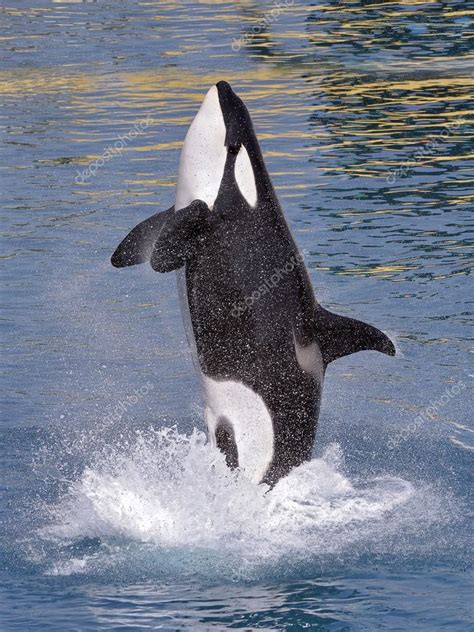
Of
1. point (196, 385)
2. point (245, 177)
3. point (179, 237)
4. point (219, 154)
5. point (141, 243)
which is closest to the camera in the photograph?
point (179, 237)

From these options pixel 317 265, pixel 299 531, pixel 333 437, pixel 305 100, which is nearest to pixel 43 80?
pixel 305 100

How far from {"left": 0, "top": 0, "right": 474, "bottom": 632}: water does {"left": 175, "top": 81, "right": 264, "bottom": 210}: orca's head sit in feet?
5.10

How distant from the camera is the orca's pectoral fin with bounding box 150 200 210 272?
7.86 m

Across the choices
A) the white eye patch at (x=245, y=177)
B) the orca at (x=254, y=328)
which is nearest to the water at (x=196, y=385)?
the orca at (x=254, y=328)

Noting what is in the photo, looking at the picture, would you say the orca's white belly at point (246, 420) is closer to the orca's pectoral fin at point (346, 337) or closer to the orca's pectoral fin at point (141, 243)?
the orca's pectoral fin at point (346, 337)

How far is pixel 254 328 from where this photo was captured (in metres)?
7.90

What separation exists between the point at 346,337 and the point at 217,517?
1253 millimetres

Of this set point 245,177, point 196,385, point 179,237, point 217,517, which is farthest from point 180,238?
point 196,385

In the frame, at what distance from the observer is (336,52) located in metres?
25.3

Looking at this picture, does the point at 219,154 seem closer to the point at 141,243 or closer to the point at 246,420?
the point at 141,243

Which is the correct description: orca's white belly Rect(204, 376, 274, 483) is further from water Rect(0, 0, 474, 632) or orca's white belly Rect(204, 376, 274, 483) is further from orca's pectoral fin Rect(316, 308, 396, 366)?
orca's pectoral fin Rect(316, 308, 396, 366)

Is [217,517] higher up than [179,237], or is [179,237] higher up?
[179,237]

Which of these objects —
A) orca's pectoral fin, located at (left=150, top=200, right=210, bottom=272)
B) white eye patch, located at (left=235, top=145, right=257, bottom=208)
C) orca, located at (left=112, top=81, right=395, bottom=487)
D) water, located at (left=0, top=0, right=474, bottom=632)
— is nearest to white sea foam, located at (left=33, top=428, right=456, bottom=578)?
water, located at (left=0, top=0, right=474, bottom=632)

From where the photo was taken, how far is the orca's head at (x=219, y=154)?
8164mm
